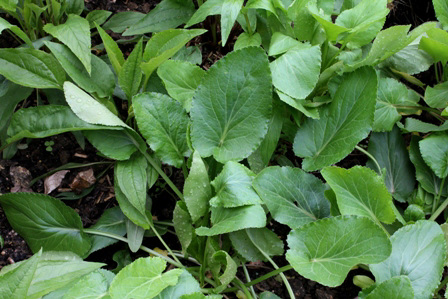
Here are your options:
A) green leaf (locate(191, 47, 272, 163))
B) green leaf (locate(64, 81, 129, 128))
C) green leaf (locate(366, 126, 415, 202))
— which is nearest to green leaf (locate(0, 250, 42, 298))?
Answer: green leaf (locate(64, 81, 129, 128))

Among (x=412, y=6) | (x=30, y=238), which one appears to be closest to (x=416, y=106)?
(x=412, y=6)

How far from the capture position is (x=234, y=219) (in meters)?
1.17

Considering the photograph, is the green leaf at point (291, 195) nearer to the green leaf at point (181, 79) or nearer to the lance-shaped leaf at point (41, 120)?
the green leaf at point (181, 79)

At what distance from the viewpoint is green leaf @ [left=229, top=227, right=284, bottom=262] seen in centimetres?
129

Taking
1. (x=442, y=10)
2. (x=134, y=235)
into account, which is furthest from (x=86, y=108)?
(x=442, y=10)

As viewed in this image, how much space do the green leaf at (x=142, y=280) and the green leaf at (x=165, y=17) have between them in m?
0.80

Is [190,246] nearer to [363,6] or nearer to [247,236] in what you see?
[247,236]

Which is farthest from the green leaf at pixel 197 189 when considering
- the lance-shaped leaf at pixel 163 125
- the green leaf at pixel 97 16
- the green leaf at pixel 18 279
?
the green leaf at pixel 97 16

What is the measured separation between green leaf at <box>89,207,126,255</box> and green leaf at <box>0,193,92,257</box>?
26 mm

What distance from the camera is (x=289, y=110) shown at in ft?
4.63

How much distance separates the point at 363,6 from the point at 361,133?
0.40 metres

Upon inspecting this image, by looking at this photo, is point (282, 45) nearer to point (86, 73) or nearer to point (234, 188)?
point (234, 188)

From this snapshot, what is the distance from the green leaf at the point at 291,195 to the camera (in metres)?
1.24

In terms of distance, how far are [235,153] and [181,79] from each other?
279 millimetres
